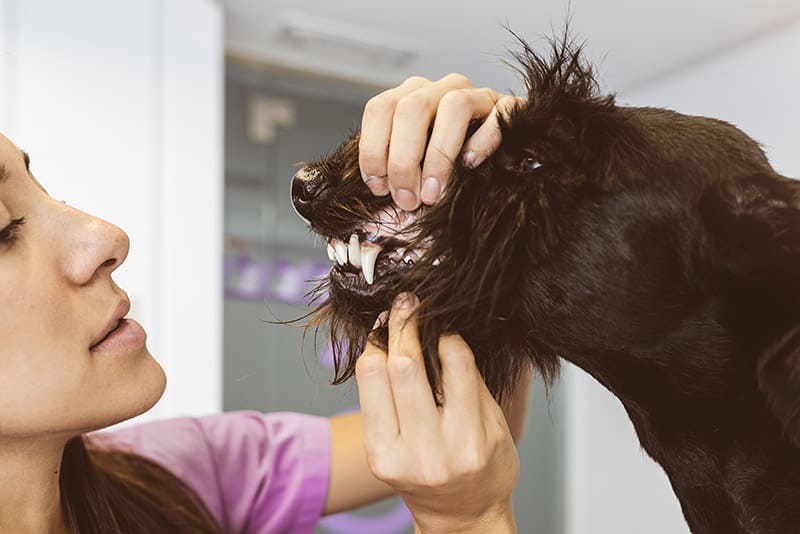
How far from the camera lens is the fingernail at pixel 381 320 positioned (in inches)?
34.6

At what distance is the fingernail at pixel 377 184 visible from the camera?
33.8 inches

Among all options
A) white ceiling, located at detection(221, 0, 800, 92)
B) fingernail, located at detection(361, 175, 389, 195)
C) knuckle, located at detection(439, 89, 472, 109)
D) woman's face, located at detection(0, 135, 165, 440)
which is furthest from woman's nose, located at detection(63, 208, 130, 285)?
white ceiling, located at detection(221, 0, 800, 92)

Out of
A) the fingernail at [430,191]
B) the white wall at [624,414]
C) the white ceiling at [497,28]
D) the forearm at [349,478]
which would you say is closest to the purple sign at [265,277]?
the white ceiling at [497,28]

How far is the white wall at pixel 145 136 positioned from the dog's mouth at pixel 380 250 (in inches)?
56.5

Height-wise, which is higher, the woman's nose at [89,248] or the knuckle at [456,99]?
the knuckle at [456,99]

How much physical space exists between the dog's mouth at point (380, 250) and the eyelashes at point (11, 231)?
39 cm

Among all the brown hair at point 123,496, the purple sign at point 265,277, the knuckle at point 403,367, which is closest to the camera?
the knuckle at point 403,367

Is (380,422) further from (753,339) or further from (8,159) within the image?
(8,159)

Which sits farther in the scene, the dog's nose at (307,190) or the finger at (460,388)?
the dog's nose at (307,190)

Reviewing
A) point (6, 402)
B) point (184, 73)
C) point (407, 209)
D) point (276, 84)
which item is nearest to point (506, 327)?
point (407, 209)

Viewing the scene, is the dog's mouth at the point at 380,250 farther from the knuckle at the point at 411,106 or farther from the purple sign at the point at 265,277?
the purple sign at the point at 265,277

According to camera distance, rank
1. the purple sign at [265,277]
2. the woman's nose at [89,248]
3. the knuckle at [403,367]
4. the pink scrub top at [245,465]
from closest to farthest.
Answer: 1. the knuckle at [403,367]
2. the woman's nose at [89,248]
3. the pink scrub top at [245,465]
4. the purple sign at [265,277]

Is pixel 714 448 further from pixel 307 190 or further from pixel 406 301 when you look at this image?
pixel 307 190

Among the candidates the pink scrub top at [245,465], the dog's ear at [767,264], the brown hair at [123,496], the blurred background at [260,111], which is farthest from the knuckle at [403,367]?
the blurred background at [260,111]
